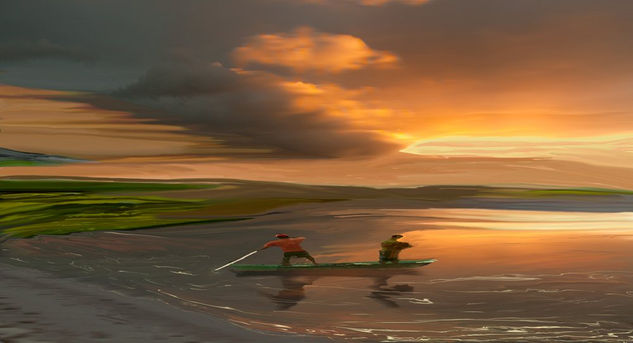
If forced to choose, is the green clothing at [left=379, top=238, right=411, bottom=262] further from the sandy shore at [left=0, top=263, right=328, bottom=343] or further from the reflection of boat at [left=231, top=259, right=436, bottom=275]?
the sandy shore at [left=0, top=263, right=328, bottom=343]

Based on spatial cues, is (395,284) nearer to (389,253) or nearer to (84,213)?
(389,253)

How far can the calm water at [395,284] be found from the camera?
20406mm

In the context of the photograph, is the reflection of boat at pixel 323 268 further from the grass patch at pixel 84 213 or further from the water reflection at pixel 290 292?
the grass patch at pixel 84 213

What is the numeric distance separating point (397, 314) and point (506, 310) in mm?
3935

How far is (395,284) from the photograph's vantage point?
29766 mm

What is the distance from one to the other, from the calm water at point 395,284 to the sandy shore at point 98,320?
171cm

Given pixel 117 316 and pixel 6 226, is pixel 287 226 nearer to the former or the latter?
pixel 6 226

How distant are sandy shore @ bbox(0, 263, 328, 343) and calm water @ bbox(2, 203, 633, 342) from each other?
5.61ft

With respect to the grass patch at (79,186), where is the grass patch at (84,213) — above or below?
below

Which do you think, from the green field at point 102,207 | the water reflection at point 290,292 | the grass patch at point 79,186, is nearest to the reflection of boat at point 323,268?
the water reflection at point 290,292

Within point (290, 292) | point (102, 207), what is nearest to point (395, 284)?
point (290, 292)

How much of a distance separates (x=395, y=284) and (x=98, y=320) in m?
14.8

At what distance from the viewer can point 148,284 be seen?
1158 inches

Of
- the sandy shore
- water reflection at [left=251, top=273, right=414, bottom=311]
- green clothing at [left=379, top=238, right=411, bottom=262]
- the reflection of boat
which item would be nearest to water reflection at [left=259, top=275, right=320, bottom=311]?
water reflection at [left=251, top=273, right=414, bottom=311]
